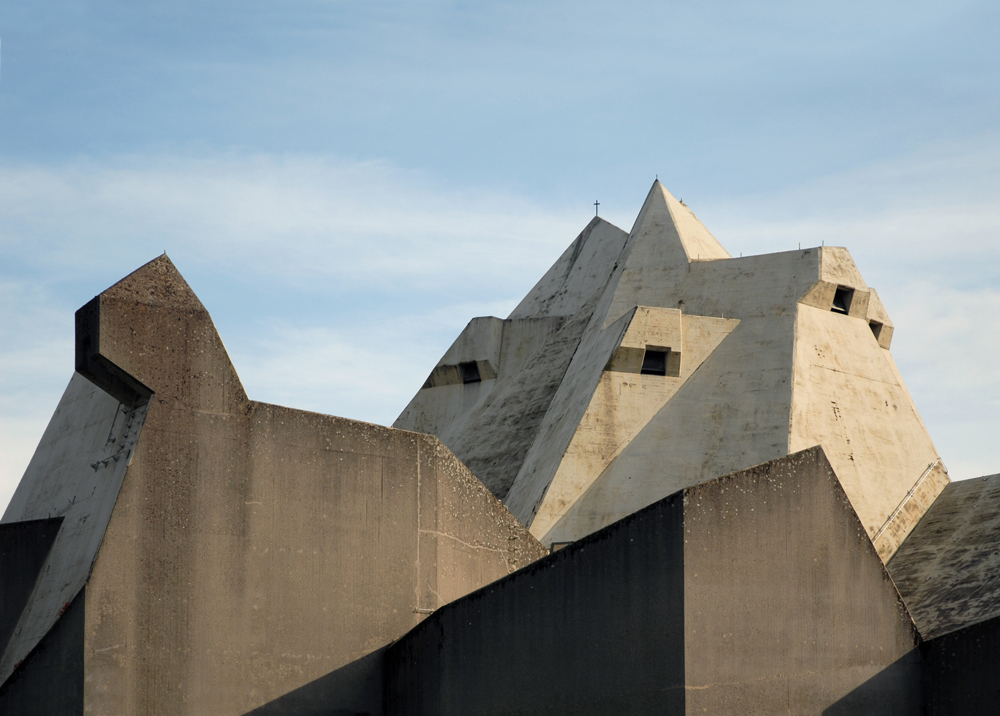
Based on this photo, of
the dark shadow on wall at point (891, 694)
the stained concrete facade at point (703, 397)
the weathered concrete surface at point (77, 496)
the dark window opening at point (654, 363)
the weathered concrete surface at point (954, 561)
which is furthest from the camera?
the dark window opening at point (654, 363)

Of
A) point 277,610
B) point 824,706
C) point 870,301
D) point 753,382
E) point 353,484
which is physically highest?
point 870,301

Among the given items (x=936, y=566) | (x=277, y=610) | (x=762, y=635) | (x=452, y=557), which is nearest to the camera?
(x=762, y=635)

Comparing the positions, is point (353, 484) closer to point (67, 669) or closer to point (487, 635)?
point (487, 635)

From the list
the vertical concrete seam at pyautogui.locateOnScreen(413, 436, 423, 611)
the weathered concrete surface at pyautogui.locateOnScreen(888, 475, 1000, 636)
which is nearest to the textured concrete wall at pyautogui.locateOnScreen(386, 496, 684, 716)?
the vertical concrete seam at pyautogui.locateOnScreen(413, 436, 423, 611)

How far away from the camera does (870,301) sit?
25156 millimetres

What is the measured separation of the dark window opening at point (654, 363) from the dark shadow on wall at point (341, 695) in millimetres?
12104

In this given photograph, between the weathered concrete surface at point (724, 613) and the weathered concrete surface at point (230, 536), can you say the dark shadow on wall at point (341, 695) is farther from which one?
the weathered concrete surface at point (724, 613)

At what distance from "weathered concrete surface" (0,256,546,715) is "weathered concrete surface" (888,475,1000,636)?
7594 millimetres

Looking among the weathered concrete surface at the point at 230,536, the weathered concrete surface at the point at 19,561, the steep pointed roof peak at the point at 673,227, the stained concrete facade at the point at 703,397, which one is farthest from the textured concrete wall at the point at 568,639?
the steep pointed roof peak at the point at 673,227

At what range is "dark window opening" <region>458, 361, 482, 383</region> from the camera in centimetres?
3034

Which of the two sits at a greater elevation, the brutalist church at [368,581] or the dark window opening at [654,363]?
the dark window opening at [654,363]

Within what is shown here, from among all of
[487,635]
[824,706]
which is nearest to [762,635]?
[824,706]

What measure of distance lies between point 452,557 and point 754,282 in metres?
13.0

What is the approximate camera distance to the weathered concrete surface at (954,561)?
17.4m
